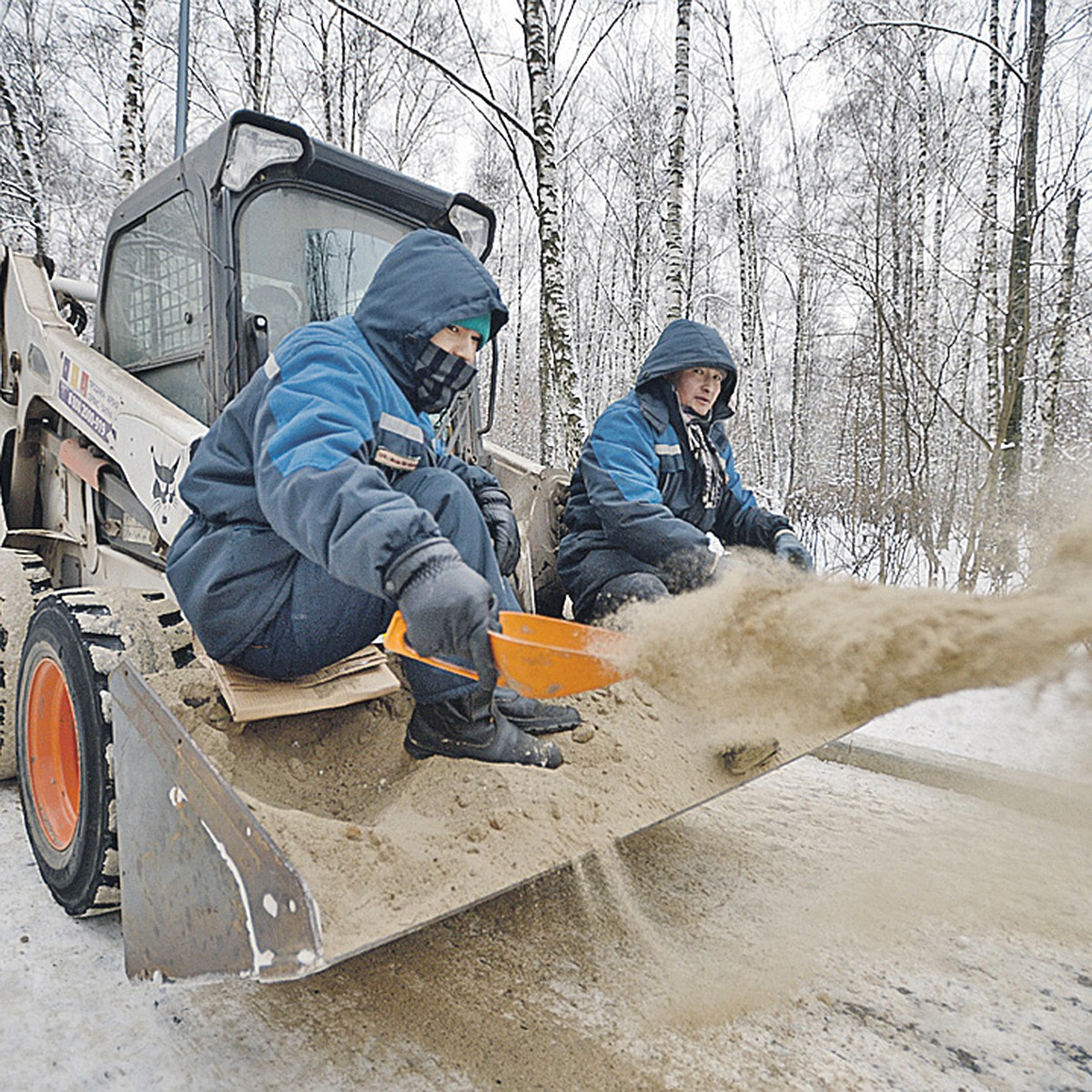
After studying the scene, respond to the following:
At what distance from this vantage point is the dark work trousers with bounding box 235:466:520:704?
2.21m

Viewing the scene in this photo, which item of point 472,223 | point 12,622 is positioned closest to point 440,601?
point 12,622

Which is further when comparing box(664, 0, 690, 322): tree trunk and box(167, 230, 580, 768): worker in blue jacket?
box(664, 0, 690, 322): tree trunk

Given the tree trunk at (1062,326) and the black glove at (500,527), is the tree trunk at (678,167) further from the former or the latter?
the black glove at (500,527)

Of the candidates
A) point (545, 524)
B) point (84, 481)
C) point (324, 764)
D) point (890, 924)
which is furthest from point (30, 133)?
point (890, 924)

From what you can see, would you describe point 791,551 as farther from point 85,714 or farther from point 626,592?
point 85,714

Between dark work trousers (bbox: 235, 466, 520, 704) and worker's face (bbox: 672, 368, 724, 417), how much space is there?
1451mm

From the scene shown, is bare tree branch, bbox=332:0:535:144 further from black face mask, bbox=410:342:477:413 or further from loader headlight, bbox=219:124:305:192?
black face mask, bbox=410:342:477:413

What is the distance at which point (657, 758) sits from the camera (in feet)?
8.56

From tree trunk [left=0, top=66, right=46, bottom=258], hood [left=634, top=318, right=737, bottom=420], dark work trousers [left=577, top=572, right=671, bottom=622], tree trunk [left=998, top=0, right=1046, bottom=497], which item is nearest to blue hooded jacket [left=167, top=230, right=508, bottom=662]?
dark work trousers [left=577, top=572, right=671, bottom=622]

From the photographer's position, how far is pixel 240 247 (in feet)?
9.77

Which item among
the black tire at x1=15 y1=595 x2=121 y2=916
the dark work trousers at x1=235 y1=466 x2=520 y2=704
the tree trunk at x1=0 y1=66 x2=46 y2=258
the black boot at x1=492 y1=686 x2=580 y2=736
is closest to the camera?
the dark work trousers at x1=235 y1=466 x2=520 y2=704

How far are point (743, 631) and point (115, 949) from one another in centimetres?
188

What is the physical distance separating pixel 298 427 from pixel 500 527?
3.09ft

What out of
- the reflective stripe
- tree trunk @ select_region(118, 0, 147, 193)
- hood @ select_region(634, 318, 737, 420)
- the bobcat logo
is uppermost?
tree trunk @ select_region(118, 0, 147, 193)
